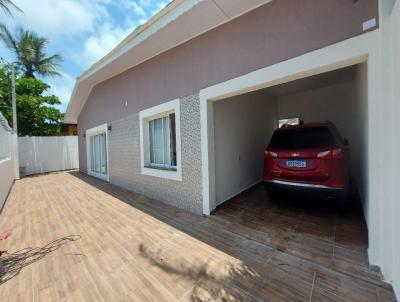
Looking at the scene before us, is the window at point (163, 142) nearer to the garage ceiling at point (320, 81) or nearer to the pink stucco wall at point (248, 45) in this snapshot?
the pink stucco wall at point (248, 45)

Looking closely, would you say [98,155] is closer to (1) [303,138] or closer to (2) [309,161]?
(1) [303,138]

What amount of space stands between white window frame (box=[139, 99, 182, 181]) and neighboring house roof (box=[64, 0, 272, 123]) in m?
1.40

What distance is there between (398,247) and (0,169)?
8.77m

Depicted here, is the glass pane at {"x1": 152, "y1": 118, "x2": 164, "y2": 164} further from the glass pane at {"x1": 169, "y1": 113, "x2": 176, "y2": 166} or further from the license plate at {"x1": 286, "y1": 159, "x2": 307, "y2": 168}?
the license plate at {"x1": 286, "y1": 159, "x2": 307, "y2": 168}

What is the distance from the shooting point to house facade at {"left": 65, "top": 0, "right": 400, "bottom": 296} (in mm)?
1940

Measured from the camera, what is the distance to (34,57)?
48.5ft

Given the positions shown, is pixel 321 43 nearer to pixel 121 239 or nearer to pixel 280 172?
pixel 280 172

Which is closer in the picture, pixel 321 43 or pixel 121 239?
pixel 321 43

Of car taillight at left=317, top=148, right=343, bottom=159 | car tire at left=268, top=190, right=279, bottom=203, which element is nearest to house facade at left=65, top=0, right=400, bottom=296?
car taillight at left=317, top=148, right=343, bottom=159

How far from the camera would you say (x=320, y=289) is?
1854mm

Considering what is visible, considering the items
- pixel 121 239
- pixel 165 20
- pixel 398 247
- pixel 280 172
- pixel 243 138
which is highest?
pixel 165 20

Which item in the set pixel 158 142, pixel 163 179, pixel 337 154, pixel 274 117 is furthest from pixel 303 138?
pixel 274 117

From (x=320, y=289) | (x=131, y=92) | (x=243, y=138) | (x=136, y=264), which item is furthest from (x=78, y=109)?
(x=320, y=289)

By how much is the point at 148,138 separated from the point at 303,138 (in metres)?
4.12
